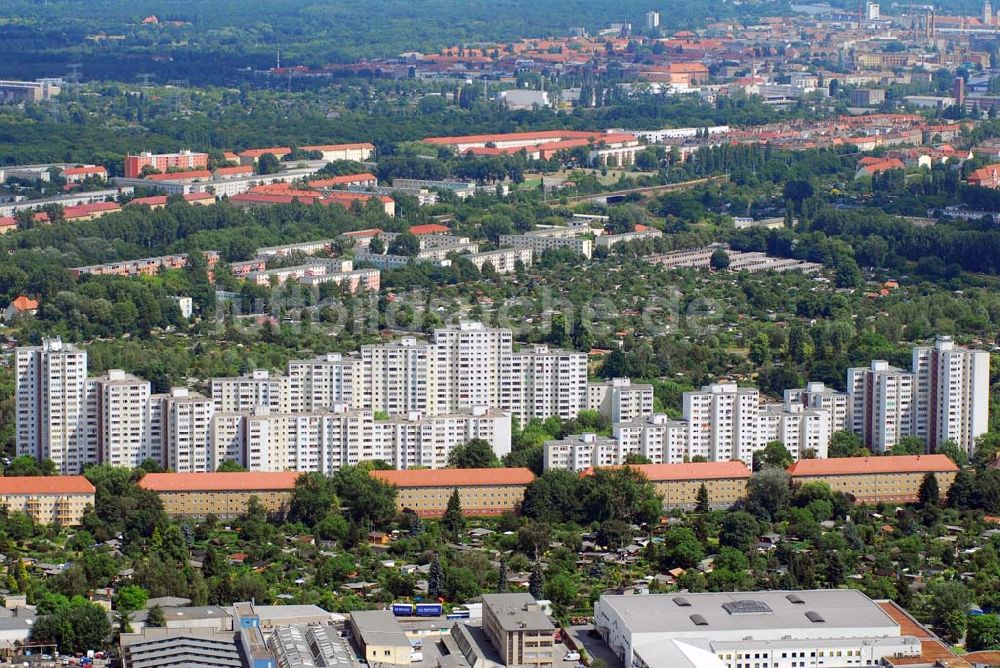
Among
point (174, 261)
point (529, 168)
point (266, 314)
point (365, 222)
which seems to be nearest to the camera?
point (266, 314)

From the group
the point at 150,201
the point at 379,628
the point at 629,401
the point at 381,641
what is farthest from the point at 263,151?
the point at 381,641

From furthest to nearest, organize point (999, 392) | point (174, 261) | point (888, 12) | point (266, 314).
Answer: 1. point (888, 12)
2. point (174, 261)
3. point (266, 314)
4. point (999, 392)

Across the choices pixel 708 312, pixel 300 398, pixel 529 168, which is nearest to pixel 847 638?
pixel 300 398

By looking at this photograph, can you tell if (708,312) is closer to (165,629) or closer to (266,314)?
(266,314)

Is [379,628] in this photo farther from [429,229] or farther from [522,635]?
[429,229]

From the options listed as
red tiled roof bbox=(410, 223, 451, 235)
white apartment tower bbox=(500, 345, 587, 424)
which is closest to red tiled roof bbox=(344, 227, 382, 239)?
red tiled roof bbox=(410, 223, 451, 235)

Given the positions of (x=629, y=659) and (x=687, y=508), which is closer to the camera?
(x=629, y=659)
